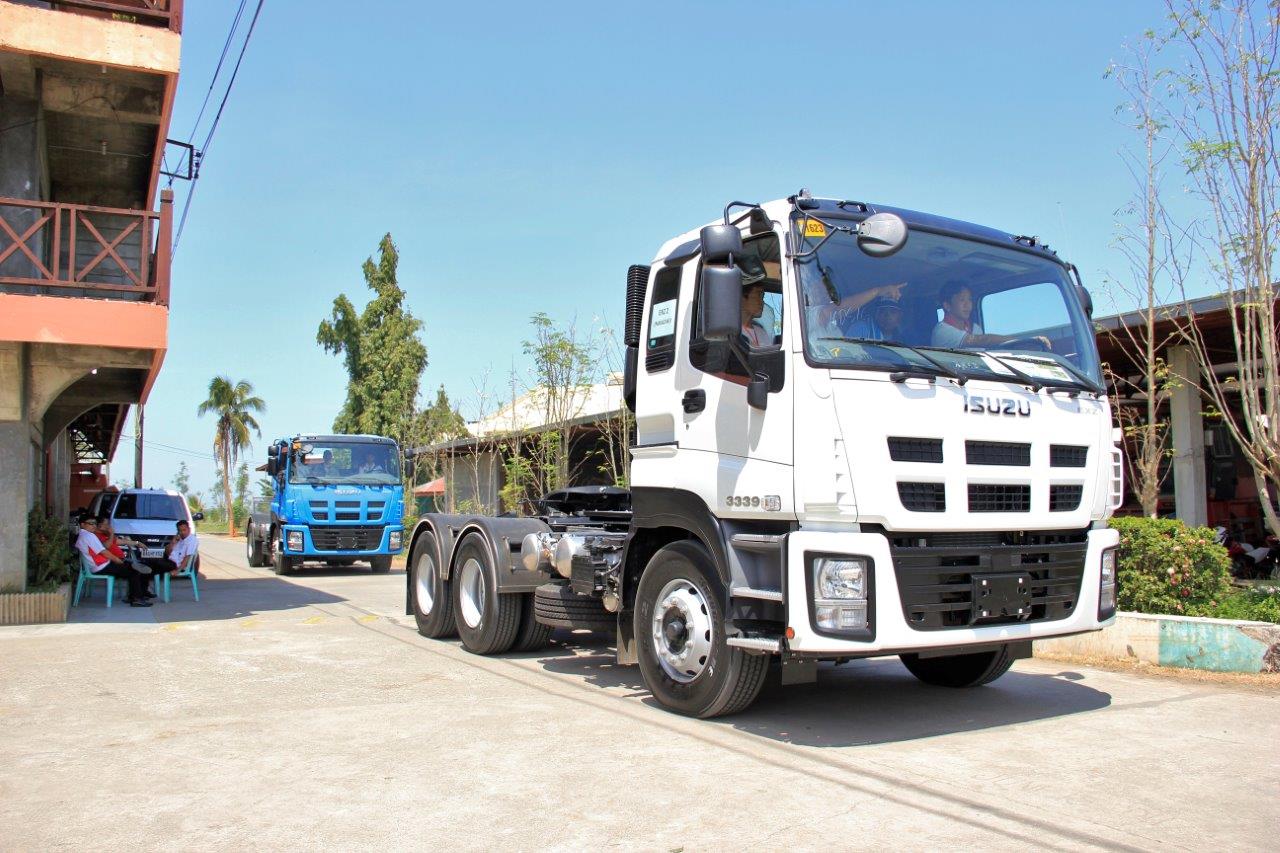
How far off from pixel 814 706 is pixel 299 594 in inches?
443

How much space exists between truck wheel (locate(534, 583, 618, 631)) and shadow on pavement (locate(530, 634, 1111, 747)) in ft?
1.50

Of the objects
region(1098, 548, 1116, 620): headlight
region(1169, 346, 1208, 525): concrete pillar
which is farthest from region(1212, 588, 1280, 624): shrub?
region(1169, 346, 1208, 525): concrete pillar

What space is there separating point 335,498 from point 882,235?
1603cm

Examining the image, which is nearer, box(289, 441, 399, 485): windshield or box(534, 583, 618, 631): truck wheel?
box(534, 583, 618, 631): truck wheel

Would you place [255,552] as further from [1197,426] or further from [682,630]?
[682,630]

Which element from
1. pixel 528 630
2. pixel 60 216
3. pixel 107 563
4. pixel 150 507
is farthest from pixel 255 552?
pixel 528 630

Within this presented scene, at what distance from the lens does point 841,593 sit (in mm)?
5328

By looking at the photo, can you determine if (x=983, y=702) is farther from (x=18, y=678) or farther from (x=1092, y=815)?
(x=18, y=678)

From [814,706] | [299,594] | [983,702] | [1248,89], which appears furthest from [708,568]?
[299,594]

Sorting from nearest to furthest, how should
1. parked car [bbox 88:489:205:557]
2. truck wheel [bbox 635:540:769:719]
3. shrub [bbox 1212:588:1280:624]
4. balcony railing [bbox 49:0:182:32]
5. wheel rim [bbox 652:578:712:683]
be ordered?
truck wheel [bbox 635:540:769:719] < wheel rim [bbox 652:578:712:683] < shrub [bbox 1212:588:1280:624] < balcony railing [bbox 49:0:182:32] < parked car [bbox 88:489:205:557]

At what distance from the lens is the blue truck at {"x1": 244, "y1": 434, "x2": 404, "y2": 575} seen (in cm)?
1972

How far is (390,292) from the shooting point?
133 feet

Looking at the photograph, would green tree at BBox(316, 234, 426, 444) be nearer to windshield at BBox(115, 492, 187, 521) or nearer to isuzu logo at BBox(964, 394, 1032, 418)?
windshield at BBox(115, 492, 187, 521)

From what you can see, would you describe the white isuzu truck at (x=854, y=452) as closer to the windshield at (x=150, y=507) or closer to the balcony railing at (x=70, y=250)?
the balcony railing at (x=70, y=250)
